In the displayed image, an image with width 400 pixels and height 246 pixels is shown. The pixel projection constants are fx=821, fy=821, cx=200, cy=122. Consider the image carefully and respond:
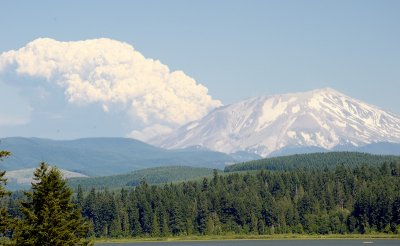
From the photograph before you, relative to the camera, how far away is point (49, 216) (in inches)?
2000

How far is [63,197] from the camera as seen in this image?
2051 inches

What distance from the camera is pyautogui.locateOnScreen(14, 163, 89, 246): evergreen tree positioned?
50312mm

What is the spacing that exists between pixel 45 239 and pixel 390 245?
5172 inches

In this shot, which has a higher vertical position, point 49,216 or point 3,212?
point 49,216

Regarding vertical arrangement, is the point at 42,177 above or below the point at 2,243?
above

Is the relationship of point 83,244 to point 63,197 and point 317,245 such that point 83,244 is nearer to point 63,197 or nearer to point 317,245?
point 63,197

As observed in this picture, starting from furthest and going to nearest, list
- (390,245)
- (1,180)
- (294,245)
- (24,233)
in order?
1. (294,245)
2. (390,245)
3. (24,233)
4. (1,180)

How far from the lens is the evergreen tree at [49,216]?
50.3m

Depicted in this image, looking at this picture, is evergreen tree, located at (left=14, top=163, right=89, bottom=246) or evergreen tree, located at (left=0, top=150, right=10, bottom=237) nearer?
evergreen tree, located at (left=0, top=150, right=10, bottom=237)

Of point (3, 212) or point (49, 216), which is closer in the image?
point (3, 212)

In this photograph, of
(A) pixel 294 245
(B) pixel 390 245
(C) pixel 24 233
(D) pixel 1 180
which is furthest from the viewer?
(A) pixel 294 245

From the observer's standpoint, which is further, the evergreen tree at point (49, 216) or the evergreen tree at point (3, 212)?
the evergreen tree at point (49, 216)

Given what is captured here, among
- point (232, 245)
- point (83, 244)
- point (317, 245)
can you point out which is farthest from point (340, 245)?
point (83, 244)

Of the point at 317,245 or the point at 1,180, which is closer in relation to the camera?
the point at 1,180
